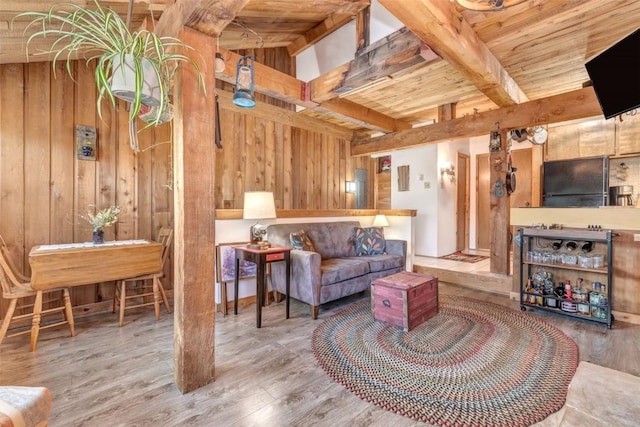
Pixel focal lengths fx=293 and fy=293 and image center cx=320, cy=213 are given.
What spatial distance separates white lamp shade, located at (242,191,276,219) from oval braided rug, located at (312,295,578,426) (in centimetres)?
121

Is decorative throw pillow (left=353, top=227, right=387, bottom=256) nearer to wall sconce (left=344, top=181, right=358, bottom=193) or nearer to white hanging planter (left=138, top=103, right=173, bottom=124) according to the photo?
wall sconce (left=344, top=181, right=358, bottom=193)

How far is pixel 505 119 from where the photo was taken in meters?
3.71

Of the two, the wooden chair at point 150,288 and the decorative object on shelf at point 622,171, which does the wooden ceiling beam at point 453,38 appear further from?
the wooden chair at point 150,288

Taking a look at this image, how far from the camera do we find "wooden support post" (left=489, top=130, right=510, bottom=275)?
3.79m

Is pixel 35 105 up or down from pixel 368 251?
up

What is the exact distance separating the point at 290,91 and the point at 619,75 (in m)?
2.76

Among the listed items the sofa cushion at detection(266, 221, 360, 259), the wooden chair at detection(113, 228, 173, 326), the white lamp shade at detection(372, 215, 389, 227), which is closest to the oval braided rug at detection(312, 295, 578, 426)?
the sofa cushion at detection(266, 221, 360, 259)

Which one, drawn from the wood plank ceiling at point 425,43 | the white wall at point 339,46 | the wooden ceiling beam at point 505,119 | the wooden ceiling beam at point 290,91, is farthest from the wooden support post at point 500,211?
the white wall at point 339,46

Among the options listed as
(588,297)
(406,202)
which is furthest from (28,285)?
(406,202)

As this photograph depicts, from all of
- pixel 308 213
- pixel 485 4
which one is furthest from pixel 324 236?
pixel 485 4

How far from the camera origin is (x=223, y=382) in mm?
1835

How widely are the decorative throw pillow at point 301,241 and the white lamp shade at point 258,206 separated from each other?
424 millimetres

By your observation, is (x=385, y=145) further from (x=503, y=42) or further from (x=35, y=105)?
(x=35, y=105)

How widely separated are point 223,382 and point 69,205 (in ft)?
8.05
